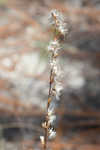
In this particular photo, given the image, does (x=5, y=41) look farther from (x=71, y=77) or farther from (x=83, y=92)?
(x=83, y=92)

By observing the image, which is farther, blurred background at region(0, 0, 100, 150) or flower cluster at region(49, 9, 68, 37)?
blurred background at region(0, 0, 100, 150)

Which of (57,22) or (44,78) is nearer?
(57,22)

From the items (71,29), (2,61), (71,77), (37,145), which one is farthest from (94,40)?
(37,145)

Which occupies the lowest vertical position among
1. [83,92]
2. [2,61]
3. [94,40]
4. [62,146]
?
[62,146]

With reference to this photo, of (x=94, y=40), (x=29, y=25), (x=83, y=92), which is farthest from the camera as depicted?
(x=29, y=25)

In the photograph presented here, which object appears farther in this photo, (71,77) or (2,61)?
(2,61)

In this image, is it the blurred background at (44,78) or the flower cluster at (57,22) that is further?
the blurred background at (44,78)

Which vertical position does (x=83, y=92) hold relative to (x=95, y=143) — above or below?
above

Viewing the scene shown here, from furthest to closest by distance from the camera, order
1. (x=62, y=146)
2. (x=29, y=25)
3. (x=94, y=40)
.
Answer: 1. (x=29, y=25)
2. (x=94, y=40)
3. (x=62, y=146)
